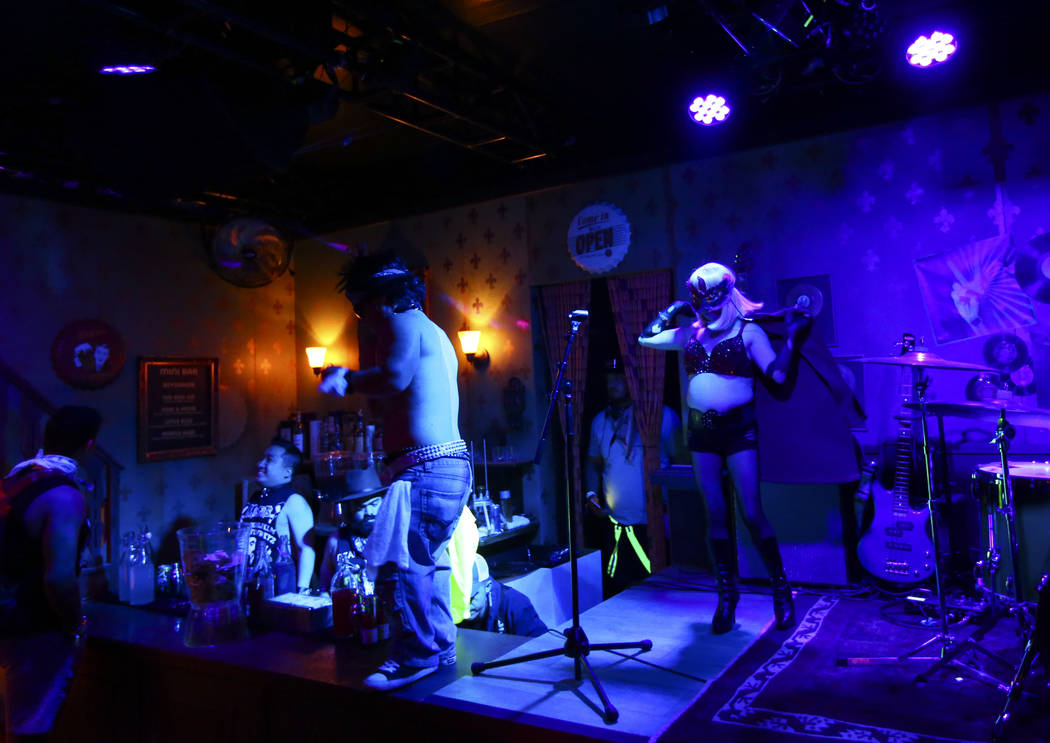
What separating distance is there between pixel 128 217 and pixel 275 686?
18.5 ft

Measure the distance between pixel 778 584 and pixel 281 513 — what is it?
303cm

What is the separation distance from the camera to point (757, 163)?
5848 mm

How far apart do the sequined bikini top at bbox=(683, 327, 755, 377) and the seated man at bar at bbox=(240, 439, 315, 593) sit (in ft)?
8.81

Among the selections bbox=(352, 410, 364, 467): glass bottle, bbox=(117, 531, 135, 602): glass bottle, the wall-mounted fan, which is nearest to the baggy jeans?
bbox=(117, 531, 135, 602): glass bottle

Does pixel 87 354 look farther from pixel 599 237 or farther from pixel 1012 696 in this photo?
pixel 1012 696

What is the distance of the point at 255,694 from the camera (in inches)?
139

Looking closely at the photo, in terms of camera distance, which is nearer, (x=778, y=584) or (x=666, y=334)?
(x=778, y=584)

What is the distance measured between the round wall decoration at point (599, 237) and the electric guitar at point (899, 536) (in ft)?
9.40

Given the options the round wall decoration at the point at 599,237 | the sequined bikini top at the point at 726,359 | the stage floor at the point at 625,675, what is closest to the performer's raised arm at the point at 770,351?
the sequined bikini top at the point at 726,359

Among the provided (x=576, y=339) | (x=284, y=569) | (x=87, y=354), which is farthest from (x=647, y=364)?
(x=87, y=354)

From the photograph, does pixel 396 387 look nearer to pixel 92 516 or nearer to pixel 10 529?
pixel 10 529

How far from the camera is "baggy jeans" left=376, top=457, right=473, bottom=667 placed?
124 inches

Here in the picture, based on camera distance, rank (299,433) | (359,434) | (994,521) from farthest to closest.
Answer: (299,433), (359,434), (994,521)

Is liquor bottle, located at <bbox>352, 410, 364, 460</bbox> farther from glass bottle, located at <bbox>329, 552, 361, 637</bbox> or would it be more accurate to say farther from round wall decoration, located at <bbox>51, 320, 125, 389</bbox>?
glass bottle, located at <bbox>329, 552, 361, 637</bbox>
